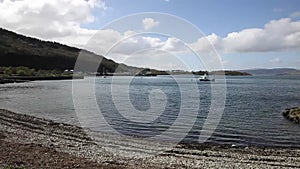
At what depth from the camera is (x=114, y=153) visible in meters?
21.2

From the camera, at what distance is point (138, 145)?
24656mm

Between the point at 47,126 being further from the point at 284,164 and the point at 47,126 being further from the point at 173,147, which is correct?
the point at 284,164

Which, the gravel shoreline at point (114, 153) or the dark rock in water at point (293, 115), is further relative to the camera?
the dark rock in water at point (293, 115)

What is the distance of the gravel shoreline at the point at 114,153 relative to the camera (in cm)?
1744

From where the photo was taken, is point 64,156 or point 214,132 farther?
point 214,132

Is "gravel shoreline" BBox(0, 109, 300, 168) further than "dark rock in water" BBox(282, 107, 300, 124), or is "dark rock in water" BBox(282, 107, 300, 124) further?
"dark rock in water" BBox(282, 107, 300, 124)

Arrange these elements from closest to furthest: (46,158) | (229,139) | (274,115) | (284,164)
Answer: (46,158), (284,164), (229,139), (274,115)

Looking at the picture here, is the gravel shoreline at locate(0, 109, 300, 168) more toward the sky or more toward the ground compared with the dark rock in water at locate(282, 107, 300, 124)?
more toward the ground

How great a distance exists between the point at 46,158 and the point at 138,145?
836cm

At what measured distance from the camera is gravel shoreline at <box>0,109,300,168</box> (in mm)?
17438

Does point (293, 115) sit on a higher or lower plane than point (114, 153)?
higher


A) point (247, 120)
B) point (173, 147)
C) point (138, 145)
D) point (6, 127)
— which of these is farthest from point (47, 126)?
point (247, 120)

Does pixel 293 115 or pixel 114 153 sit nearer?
pixel 114 153

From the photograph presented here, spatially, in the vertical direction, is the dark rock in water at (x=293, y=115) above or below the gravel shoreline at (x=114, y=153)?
above
